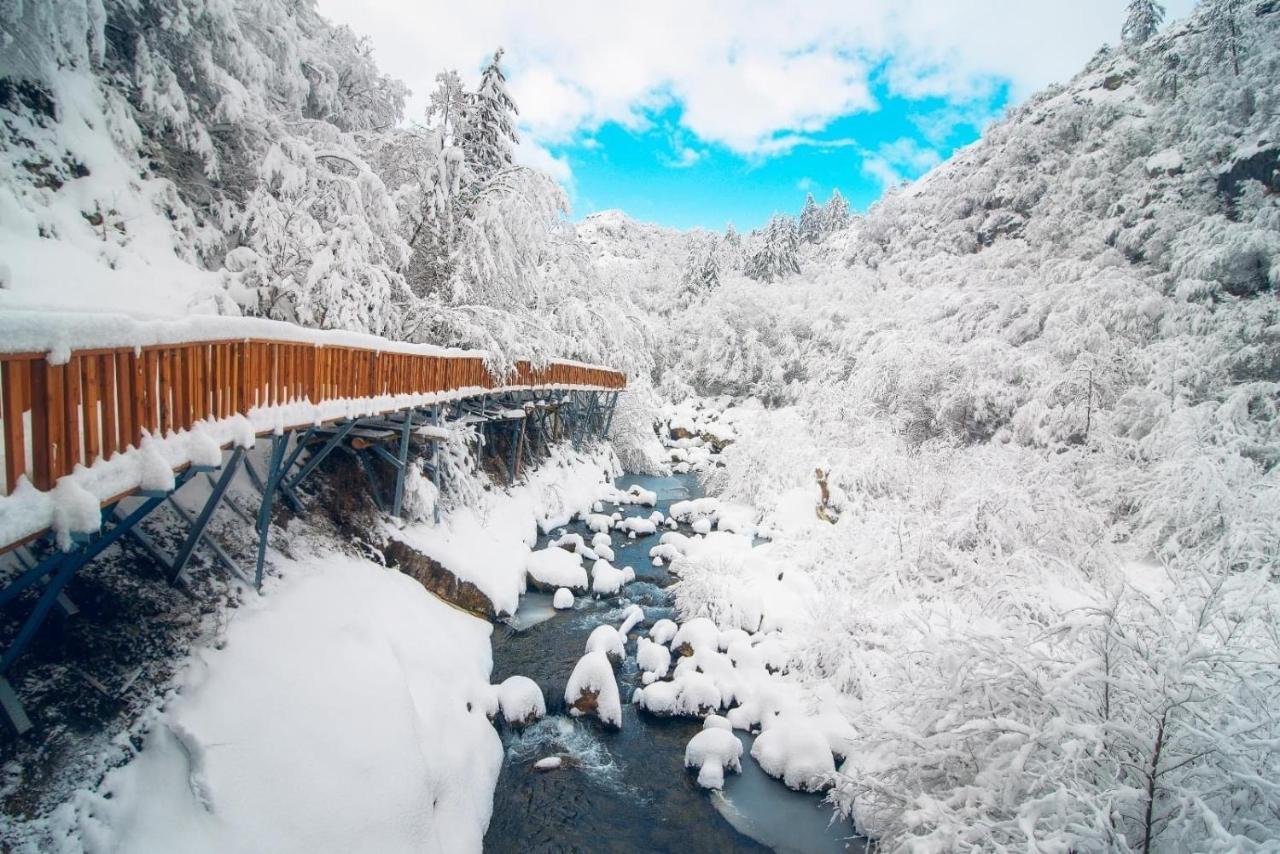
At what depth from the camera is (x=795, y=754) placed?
20.2 feet

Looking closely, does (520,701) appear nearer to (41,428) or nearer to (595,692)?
(595,692)

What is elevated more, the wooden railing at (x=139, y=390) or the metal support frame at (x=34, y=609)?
the wooden railing at (x=139, y=390)

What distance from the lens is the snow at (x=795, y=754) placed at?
5977 mm

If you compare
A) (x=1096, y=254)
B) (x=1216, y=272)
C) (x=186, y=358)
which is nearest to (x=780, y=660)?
(x=186, y=358)

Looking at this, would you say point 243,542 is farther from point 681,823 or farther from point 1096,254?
point 1096,254

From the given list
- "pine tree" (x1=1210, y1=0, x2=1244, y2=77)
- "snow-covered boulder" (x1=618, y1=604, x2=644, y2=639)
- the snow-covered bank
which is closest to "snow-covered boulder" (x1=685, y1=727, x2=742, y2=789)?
the snow-covered bank

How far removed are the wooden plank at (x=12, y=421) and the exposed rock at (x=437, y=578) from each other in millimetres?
5529

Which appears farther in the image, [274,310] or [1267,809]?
[274,310]

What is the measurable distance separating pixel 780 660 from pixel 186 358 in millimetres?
8066

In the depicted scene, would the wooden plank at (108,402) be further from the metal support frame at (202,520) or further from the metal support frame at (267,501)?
the metal support frame at (267,501)

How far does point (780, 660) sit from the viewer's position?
7.88 m

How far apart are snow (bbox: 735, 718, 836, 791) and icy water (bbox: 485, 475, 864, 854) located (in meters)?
0.14

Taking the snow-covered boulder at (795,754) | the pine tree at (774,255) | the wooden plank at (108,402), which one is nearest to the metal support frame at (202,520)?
the wooden plank at (108,402)

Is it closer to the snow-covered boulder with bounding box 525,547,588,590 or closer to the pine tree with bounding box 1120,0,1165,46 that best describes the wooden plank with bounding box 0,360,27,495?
the snow-covered boulder with bounding box 525,547,588,590
